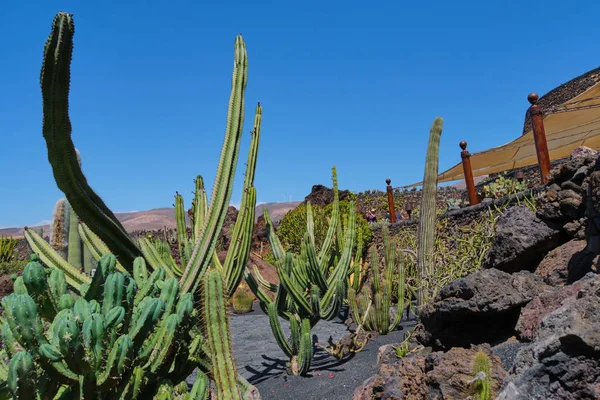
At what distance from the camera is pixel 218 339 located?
109 inches

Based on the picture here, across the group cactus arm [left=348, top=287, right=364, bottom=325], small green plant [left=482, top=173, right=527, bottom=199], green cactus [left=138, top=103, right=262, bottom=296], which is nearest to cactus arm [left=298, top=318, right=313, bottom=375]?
green cactus [left=138, top=103, right=262, bottom=296]

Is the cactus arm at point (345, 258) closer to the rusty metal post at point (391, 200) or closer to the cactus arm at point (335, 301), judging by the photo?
the cactus arm at point (335, 301)

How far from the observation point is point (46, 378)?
1.83 metres

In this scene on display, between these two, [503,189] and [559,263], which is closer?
[559,263]

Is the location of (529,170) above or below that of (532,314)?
above

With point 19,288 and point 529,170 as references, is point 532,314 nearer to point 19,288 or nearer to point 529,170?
point 19,288

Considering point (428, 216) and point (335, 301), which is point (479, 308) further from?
point (428, 216)

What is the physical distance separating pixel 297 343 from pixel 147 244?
2.23 m

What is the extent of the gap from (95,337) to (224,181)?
1711 millimetres

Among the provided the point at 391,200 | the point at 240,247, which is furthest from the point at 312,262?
the point at 391,200

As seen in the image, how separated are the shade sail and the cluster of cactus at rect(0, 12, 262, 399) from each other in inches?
288

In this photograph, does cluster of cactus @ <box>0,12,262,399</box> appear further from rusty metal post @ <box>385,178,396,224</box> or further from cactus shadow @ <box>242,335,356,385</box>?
rusty metal post @ <box>385,178,396,224</box>

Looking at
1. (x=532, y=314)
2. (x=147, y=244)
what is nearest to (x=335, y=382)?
(x=532, y=314)

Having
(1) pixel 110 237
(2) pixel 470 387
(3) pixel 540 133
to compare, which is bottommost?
(2) pixel 470 387
